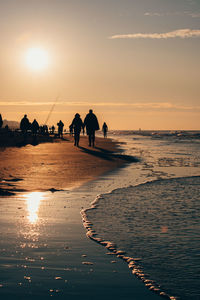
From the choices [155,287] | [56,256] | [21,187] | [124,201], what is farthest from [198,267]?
[21,187]

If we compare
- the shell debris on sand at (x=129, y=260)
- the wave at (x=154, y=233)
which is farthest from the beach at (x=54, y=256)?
the wave at (x=154, y=233)

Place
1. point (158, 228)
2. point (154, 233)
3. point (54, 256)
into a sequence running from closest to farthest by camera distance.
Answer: point (54, 256), point (154, 233), point (158, 228)

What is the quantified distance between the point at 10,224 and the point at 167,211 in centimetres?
309

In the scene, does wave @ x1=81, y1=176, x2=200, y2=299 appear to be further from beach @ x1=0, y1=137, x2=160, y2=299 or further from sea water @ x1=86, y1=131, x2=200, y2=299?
beach @ x1=0, y1=137, x2=160, y2=299

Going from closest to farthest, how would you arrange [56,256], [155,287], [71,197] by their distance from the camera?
[155,287], [56,256], [71,197]

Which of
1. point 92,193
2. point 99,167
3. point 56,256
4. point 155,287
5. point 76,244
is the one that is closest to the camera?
point 155,287

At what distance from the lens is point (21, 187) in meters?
11.3

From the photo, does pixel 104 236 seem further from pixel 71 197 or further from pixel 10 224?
pixel 71 197

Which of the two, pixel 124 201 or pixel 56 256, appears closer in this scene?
pixel 56 256

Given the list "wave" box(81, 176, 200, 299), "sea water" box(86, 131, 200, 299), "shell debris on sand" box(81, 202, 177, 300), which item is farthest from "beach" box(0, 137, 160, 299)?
"sea water" box(86, 131, 200, 299)

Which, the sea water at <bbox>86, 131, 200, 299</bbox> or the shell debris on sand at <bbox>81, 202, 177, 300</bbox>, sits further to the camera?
the sea water at <bbox>86, 131, 200, 299</bbox>

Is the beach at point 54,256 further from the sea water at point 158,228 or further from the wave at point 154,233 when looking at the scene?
→ the sea water at point 158,228

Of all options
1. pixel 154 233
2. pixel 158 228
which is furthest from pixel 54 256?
pixel 158 228

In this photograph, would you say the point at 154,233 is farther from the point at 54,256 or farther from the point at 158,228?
the point at 54,256
